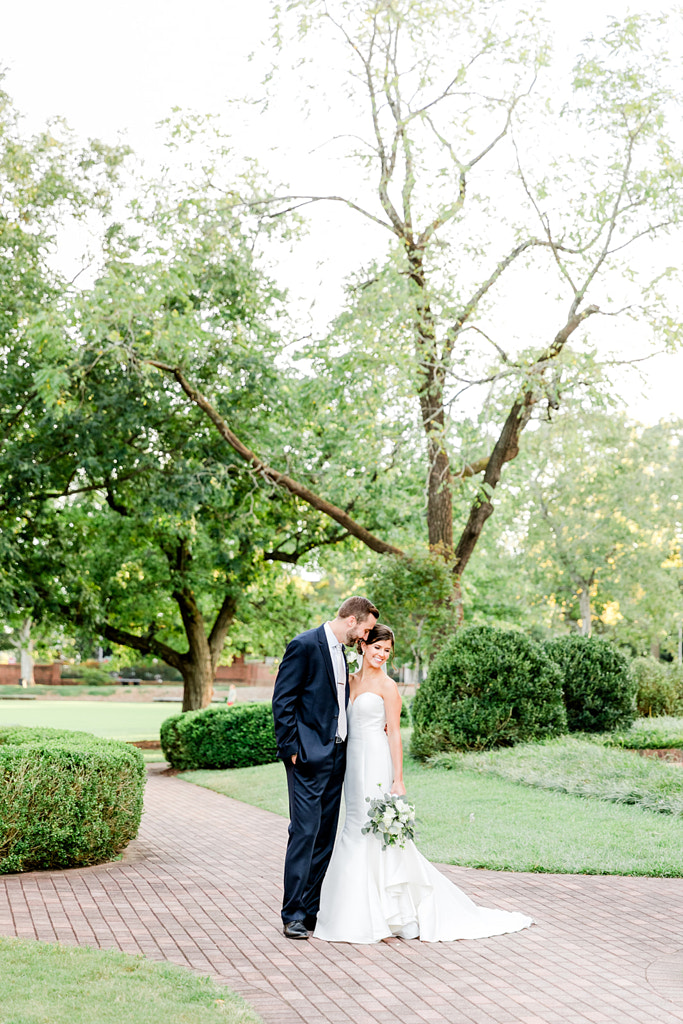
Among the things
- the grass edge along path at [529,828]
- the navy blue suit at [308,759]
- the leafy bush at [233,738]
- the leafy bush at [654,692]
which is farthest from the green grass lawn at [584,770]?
the leafy bush at [654,692]

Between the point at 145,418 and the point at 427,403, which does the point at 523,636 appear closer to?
the point at 427,403

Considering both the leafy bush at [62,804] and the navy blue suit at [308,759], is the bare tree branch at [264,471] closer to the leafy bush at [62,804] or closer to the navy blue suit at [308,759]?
the leafy bush at [62,804]

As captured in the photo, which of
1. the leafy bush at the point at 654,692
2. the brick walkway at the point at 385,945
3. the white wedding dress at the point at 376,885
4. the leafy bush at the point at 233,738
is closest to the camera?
the brick walkway at the point at 385,945

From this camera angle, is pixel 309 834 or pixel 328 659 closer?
pixel 309 834

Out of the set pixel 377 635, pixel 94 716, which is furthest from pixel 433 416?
pixel 94 716

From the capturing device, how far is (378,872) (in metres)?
6.43

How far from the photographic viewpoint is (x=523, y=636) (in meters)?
15.7

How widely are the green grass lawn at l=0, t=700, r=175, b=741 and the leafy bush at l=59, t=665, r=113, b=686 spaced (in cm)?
1082

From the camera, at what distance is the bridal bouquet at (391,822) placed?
6.38 m

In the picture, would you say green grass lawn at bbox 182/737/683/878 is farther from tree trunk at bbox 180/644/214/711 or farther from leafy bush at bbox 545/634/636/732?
tree trunk at bbox 180/644/214/711

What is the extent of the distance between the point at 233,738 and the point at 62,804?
377 inches

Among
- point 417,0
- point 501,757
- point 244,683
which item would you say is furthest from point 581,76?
point 244,683

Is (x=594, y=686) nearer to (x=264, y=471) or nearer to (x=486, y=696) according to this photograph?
(x=486, y=696)

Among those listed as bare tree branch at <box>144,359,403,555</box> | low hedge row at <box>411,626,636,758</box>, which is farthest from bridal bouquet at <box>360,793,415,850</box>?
bare tree branch at <box>144,359,403,555</box>
